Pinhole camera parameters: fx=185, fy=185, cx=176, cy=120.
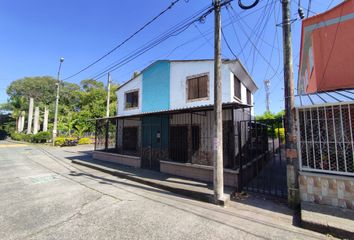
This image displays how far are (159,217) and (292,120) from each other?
14.7ft

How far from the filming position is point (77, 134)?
1099 inches

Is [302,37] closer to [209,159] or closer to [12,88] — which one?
[209,159]

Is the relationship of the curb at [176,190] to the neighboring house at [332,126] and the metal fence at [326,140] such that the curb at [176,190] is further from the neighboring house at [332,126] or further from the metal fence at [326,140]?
the metal fence at [326,140]

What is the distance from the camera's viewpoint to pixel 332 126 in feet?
17.3

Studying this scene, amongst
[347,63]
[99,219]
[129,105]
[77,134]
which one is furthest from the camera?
[77,134]

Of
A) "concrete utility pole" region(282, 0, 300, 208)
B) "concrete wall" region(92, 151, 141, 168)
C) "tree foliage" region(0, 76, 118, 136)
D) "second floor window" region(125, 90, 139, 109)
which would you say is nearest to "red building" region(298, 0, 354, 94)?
"concrete utility pole" region(282, 0, 300, 208)

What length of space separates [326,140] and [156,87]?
1032 centimetres

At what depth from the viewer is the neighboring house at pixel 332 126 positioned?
4.68 meters

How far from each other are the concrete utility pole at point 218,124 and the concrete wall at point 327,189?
2.17m

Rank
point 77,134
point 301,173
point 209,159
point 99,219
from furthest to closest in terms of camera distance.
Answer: point 77,134 → point 209,159 → point 301,173 → point 99,219

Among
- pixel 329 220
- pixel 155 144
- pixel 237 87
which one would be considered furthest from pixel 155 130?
pixel 329 220

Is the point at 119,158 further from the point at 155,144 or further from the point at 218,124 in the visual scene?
the point at 218,124

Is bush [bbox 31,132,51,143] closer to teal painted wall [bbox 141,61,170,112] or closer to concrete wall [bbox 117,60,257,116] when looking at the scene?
concrete wall [bbox 117,60,257,116]

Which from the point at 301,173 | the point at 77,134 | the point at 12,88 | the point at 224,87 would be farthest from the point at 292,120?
the point at 12,88
